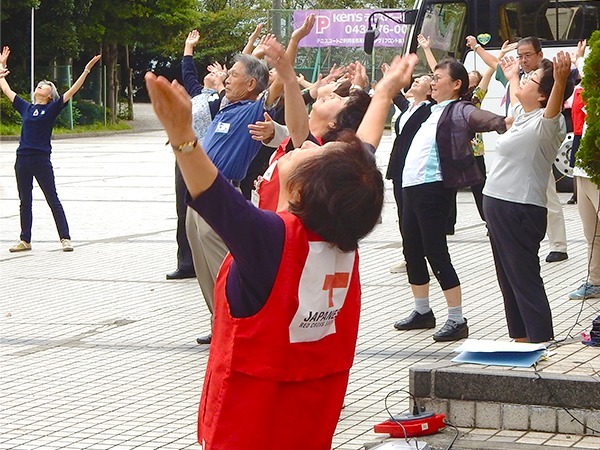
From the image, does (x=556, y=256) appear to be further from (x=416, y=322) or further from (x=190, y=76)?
(x=190, y=76)

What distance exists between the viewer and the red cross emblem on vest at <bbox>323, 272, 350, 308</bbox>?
3.10 metres

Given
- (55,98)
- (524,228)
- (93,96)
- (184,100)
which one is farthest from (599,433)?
(93,96)

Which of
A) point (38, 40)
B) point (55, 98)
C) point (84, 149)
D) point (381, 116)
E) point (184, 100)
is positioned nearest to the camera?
point (184, 100)

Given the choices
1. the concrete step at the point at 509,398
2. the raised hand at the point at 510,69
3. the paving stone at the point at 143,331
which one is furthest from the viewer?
the raised hand at the point at 510,69

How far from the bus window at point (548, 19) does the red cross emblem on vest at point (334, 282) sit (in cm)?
1524

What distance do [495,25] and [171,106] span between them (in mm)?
16085

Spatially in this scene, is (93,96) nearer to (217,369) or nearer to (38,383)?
(38,383)

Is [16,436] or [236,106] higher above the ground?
[236,106]

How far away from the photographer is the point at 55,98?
12.6m

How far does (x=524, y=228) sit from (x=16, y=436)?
110 inches

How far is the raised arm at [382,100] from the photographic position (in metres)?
4.27

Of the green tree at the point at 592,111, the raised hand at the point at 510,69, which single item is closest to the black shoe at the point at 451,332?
the raised hand at the point at 510,69

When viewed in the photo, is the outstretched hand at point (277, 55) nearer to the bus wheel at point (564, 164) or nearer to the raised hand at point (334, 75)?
the raised hand at point (334, 75)

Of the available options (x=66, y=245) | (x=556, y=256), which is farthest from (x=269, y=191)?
(x=66, y=245)
